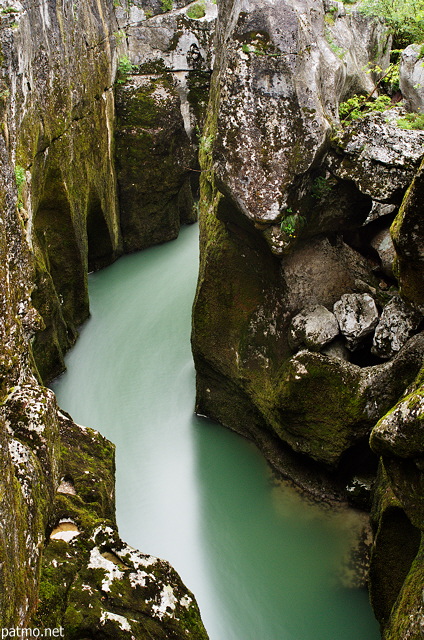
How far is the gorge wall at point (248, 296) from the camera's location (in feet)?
11.7

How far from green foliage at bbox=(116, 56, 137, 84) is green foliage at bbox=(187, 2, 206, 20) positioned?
4.89 ft

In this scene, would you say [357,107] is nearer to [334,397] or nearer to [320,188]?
[320,188]

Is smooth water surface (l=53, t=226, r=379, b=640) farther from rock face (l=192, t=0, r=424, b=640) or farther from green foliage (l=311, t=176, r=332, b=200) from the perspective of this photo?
green foliage (l=311, t=176, r=332, b=200)

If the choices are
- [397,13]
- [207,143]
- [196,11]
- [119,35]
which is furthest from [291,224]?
[196,11]

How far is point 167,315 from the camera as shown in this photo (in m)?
10.1

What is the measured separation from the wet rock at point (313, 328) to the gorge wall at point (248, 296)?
2cm

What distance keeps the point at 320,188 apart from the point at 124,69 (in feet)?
22.3

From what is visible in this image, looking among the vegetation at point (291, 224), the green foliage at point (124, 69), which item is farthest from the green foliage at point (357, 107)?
the green foliage at point (124, 69)

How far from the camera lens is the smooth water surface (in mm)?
5273

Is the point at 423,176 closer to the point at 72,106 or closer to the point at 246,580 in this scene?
the point at 246,580

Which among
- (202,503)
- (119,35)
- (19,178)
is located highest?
(119,35)

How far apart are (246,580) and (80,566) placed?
252cm

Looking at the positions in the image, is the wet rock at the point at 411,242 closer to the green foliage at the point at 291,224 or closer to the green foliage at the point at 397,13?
the green foliage at the point at 291,224

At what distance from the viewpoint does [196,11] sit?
1173cm
